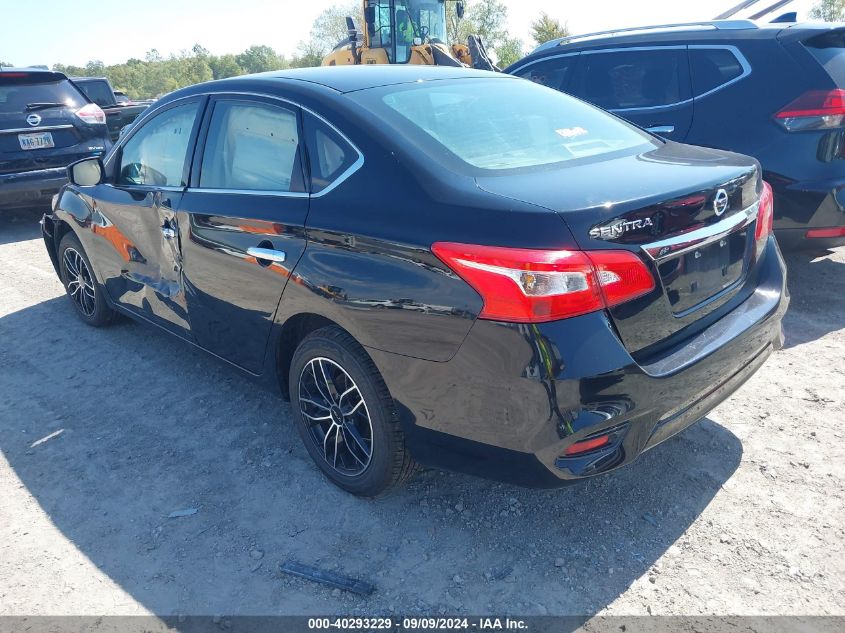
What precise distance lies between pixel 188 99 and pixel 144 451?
1827mm

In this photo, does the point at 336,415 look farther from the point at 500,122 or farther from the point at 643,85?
the point at 643,85

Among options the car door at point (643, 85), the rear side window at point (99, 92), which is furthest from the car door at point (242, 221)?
the rear side window at point (99, 92)

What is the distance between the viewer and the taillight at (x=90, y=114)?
8.01 m

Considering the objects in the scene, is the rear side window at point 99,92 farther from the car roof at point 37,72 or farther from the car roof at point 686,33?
the car roof at point 686,33

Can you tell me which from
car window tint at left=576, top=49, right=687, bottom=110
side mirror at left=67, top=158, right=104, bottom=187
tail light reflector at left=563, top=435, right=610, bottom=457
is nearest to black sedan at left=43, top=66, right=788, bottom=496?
tail light reflector at left=563, top=435, right=610, bottom=457

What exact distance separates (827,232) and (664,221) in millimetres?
2751

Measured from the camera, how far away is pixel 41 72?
7.78 m

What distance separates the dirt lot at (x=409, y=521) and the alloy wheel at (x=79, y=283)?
1.17 metres

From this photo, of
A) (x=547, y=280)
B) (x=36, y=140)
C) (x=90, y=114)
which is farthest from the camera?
(x=90, y=114)

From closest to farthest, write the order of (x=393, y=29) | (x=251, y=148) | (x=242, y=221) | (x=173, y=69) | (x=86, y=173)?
(x=242, y=221) < (x=251, y=148) < (x=86, y=173) < (x=393, y=29) < (x=173, y=69)

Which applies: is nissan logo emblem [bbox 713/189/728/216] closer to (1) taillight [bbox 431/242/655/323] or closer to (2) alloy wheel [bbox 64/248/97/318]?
(1) taillight [bbox 431/242/655/323]

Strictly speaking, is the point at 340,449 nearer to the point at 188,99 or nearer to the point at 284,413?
the point at 284,413

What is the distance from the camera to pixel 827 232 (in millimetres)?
4230

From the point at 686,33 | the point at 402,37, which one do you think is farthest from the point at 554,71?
the point at 402,37
